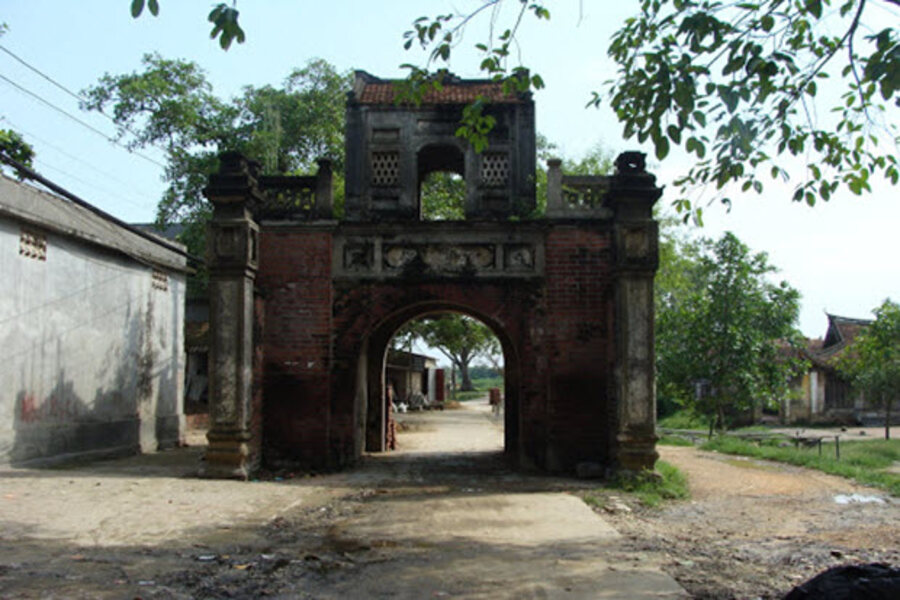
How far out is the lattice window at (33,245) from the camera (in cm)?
1069

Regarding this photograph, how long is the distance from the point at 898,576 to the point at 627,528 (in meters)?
3.72

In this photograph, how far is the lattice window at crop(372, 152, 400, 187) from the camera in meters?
12.1

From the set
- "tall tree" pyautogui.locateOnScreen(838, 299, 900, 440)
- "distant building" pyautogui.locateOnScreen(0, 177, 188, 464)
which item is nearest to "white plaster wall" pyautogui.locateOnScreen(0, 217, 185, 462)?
"distant building" pyautogui.locateOnScreen(0, 177, 188, 464)

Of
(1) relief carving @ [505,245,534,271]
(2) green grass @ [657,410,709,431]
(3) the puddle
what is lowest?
(2) green grass @ [657,410,709,431]

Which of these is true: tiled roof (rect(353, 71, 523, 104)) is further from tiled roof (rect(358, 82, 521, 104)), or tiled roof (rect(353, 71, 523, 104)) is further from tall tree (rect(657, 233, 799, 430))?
tall tree (rect(657, 233, 799, 430))

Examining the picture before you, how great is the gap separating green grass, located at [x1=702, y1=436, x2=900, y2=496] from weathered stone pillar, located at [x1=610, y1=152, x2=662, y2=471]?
356 cm

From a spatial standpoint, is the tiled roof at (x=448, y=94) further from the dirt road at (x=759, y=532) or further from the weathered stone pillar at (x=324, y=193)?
the dirt road at (x=759, y=532)

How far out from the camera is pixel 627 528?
718 centimetres

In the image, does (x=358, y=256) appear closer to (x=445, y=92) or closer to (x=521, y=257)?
(x=521, y=257)

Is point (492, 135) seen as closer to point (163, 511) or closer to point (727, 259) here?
point (163, 511)

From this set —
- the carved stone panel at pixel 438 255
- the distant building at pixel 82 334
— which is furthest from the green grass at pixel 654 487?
the distant building at pixel 82 334

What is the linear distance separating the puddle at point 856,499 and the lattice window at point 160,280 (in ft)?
39.8

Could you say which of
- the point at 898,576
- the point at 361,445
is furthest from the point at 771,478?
the point at 898,576

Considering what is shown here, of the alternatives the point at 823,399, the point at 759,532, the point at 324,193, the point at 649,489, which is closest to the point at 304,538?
the point at 759,532
